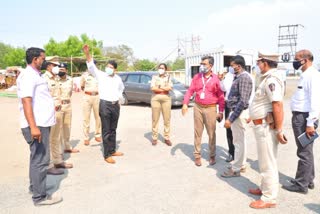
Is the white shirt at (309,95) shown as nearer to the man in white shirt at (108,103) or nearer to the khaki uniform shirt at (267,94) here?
the khaki uniform shirt at (267,94)

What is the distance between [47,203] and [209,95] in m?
Result: 2.94

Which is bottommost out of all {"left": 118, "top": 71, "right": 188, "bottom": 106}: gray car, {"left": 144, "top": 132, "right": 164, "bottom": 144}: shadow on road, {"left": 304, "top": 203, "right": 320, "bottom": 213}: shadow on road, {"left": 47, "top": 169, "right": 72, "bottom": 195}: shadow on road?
{"left": 47, "top": 169, "right": 72, "bottom": 195}: shadow on road

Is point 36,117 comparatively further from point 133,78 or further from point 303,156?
point 133,78

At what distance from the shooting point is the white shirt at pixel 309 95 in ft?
11.3

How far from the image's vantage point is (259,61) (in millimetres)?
3359

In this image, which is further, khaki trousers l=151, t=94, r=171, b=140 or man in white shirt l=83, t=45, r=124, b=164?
khaki trousers l=151, t=94, r=171, b=140

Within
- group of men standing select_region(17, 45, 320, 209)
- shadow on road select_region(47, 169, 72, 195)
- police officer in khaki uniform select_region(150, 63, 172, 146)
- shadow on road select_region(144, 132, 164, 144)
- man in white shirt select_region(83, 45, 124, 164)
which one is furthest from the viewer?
shadow on road select_region(144, 132, 164, 144)

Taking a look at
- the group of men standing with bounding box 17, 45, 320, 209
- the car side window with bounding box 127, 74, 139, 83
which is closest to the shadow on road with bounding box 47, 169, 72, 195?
the group of men standing with bounding box 17, 45, 320, 209

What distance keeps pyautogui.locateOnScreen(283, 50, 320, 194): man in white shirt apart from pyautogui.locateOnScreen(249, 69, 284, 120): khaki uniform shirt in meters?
0.57

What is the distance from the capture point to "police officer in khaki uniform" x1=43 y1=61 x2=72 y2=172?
4699 mm

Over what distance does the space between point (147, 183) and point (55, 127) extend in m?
1.86

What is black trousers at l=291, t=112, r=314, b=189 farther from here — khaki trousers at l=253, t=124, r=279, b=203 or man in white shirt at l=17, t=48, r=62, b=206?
man in white shirt at l=17, t=48, r=62, b=206

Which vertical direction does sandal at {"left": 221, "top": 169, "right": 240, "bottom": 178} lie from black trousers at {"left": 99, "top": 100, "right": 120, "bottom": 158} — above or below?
below

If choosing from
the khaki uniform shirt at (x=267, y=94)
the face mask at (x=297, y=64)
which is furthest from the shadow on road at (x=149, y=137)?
the face mask at (x=297, y=64)
